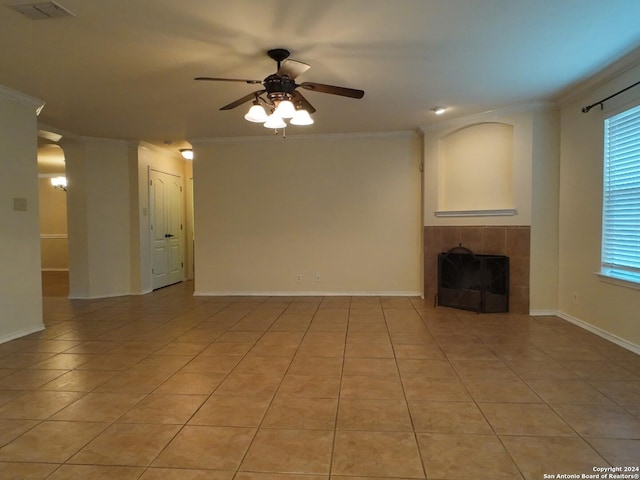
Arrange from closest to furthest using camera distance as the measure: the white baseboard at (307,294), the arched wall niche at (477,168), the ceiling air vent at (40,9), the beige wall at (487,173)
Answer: the ceiling air vent at (40,9) < the beige wall at (487,173) < the arched wall niche at (477,168) < the white baseboard at (307,294)

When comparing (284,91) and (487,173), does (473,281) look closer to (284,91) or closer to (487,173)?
(487,173)

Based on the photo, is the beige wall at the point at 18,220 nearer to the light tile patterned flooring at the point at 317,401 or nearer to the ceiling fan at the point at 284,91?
the light tile patterned flooring at the point at 317,401

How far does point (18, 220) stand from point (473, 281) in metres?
5.17

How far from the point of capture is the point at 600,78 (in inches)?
138

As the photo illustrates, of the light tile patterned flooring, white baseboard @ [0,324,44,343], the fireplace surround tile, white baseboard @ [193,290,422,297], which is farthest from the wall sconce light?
the fireplace surround tile

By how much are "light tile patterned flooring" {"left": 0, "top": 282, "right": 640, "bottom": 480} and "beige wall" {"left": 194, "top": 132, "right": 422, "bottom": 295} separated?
5.55ft

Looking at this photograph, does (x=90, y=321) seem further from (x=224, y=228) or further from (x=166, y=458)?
(x=166, y=458)

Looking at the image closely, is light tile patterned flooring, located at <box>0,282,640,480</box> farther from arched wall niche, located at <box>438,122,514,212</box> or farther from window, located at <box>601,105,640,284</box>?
arched wall niche, located at <box>438,122,514,212</box>

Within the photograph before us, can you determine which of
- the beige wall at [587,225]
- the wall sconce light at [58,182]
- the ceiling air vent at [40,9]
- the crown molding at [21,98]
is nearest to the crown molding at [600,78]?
the beige wall at [587,225]

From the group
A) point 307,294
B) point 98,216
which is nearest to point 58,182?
point 98,216

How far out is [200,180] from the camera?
5988 mm

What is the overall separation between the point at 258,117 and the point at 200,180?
3367 mm

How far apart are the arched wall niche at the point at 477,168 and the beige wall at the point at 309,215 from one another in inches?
19.4

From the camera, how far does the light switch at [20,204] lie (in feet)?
12.5
